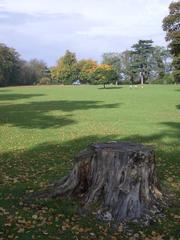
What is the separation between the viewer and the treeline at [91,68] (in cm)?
12088

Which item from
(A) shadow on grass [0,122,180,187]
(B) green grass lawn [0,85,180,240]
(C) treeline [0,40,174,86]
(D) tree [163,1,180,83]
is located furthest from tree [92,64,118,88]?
(A) shadow on grass [0,122,180,187]

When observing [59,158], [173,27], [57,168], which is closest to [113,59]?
[173,27]

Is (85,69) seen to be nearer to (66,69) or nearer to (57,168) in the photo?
(66,69)

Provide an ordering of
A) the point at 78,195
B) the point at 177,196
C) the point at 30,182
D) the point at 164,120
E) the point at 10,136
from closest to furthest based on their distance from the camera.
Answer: the point at 78,195 → the point at 177,196 → the point at 30,182 → the point at 10,136 → the point at 164,120

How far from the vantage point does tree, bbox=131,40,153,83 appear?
124500 mm

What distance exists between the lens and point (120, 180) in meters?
8.04

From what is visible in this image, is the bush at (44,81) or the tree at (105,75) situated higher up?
the tree at (105,75)

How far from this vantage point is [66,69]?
410 feet

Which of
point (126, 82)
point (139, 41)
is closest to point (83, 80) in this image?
point (126, 82)

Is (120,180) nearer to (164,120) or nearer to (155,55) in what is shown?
(164,120)

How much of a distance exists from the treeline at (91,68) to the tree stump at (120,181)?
108m

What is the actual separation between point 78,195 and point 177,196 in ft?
7.20

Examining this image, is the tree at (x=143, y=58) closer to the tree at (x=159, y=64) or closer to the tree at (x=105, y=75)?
the tree at (x=159, y=64)

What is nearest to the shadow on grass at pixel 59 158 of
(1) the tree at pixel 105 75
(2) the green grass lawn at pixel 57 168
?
(2) the green grass lawn at pixel 57 168
